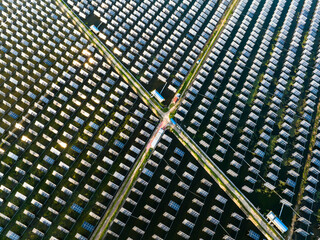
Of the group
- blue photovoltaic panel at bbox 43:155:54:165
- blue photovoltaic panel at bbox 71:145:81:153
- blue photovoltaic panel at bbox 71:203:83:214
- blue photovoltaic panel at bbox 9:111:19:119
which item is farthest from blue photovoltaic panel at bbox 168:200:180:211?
blue photovoltaic panel at bbox 9:111:19:119

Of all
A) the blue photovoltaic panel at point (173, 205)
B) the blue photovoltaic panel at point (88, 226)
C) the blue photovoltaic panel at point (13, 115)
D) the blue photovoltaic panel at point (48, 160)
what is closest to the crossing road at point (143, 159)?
the blue photovoltaic panel at point (88, 226)

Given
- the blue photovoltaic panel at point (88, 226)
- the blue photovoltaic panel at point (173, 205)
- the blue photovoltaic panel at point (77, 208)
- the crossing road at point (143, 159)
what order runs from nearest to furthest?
the blue photovoltaic panel at point (88, 226) → the blue photovoltaic panel at point (77, 208) → the crossing road at point (143, 159) → the blue photovoltaic panel at point (173, 205)

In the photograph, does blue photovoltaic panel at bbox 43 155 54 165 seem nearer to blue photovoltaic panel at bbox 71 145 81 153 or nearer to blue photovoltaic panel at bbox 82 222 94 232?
blue photovoltaic panel at bbox 71 145 81 153

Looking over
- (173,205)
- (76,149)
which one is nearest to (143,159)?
(173,205)

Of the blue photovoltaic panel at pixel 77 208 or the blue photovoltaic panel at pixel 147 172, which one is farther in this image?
the blue photovoltaic panel at pixel 147 172

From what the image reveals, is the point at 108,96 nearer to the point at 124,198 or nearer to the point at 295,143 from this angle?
the point at 124,198

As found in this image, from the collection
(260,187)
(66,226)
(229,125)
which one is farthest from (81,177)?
(260,187)

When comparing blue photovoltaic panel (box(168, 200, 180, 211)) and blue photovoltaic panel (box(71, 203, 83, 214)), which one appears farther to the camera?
blue photovoltaic panel (box(168, 200, 180, 211))

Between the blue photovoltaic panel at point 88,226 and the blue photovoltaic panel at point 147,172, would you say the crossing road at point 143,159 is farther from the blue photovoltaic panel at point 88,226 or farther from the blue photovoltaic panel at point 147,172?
the blue photovoltaic panel at point 147,172

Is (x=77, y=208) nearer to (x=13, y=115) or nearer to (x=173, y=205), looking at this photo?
(x=173, y=205)

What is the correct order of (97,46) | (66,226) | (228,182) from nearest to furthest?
(66,226) → (228,182) → (97,46)

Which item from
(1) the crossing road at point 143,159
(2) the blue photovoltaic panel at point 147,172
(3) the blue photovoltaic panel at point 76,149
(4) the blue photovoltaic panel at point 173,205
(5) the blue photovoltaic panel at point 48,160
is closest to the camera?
(5) the blue photovoltaic panel at point 48,160
